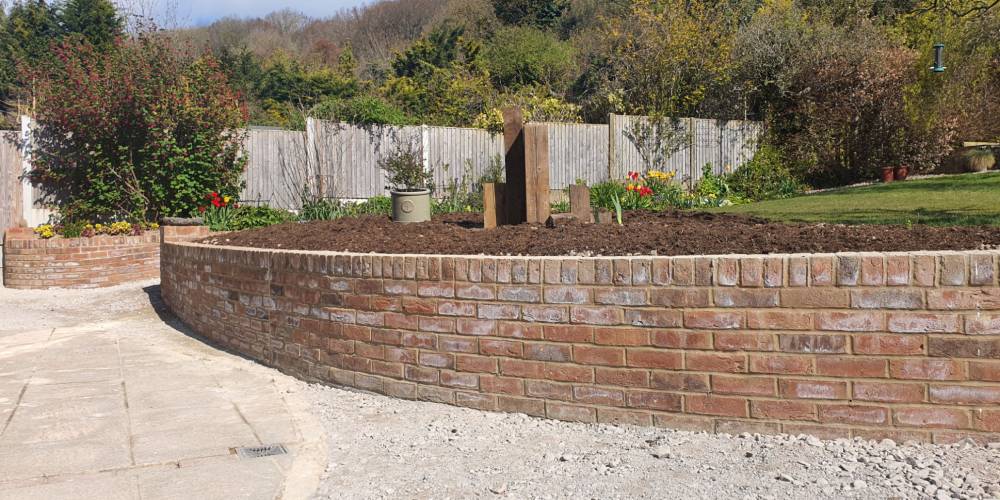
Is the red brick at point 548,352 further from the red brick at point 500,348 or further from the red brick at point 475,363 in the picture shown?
the red brick at point 475,363

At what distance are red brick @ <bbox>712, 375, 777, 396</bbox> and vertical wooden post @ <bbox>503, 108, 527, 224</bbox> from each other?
12.3ft

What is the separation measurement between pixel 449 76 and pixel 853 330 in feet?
69.2

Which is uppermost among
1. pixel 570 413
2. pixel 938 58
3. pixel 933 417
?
pixel 938 58

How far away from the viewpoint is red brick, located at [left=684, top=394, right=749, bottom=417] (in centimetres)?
454


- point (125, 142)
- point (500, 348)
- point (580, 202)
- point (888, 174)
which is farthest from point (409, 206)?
point (888, 174)

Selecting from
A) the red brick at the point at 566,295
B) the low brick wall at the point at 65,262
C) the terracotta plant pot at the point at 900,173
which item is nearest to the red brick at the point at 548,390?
the red brick at the point at 566,295

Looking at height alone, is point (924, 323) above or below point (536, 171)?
below

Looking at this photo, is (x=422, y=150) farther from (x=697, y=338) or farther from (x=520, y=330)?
(x=697, y=338)

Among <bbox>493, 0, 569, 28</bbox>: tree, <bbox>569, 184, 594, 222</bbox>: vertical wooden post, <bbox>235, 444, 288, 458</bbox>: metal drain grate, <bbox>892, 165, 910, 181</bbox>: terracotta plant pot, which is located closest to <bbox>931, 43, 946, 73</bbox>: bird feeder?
<bbox>892, 165, 910, 181</bbox>: terracotta plant pot

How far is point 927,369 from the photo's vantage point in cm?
427

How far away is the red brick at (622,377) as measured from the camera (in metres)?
4.75

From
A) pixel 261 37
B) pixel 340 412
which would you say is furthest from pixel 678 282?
pixel 261 37

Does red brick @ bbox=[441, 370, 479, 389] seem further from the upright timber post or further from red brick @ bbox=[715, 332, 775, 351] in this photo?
the upright timber post

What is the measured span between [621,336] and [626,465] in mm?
837
